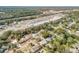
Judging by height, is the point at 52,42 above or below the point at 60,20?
below

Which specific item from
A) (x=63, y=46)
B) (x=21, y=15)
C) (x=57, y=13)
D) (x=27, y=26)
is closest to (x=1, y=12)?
(x=21, y=15)

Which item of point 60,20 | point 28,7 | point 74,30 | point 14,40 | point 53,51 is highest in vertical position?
point 28,7

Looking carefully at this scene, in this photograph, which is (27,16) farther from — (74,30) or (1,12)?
(74,30)

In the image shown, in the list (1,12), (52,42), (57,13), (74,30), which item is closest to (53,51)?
(52,42)

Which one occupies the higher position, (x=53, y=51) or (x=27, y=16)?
(x=27, y=16)

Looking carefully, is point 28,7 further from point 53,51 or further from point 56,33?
point 53,51

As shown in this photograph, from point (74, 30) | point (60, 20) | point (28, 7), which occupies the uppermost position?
point (28, 7)
